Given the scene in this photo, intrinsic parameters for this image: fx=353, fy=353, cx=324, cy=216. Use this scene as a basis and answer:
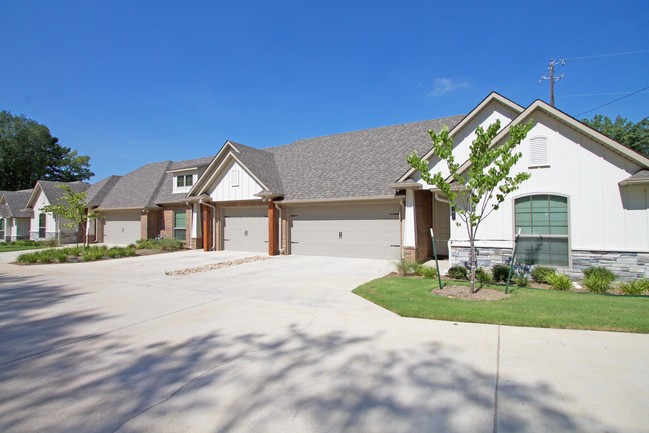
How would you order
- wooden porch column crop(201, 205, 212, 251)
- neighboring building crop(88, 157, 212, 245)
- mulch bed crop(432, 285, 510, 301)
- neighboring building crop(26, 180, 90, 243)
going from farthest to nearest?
neighboring building crop(26, 180, 90, 243) → neighboring building crop(88, 157, 212, 245) → wooden porch column crop(201, 205, 212, 251) → mulch bed crop(432, 285, 510, 301)

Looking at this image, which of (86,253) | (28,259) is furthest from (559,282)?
(28,259)

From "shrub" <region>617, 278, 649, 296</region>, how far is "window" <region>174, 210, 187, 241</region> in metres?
22.8

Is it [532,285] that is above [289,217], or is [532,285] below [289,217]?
below

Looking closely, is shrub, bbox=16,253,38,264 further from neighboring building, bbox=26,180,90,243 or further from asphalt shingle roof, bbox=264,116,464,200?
neighboring building, bbox=26,180,90,243

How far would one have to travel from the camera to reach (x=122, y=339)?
569 centimetres

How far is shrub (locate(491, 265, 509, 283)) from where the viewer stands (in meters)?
10.3

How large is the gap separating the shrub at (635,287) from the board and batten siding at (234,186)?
14811mm

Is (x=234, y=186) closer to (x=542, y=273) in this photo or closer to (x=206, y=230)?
(x=206, y=230)

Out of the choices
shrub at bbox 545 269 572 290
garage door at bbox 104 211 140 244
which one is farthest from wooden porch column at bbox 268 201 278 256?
garage door at bbox 104 211 140 244

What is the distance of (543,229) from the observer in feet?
34.5

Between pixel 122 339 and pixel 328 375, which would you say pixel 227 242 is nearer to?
pixel 122 339

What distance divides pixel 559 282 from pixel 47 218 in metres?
37.6

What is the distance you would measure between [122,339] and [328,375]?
359 cm

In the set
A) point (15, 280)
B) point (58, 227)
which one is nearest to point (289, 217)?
point (15, 280)
